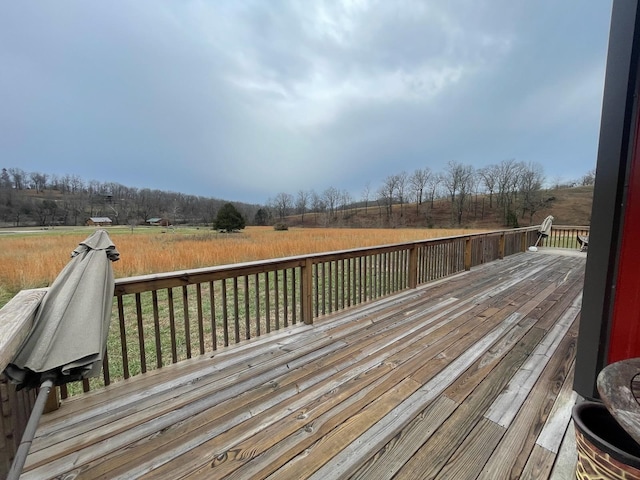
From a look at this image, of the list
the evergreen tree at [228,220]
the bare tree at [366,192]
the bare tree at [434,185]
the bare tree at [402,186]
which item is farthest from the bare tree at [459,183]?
the evergreen tree at [228,220]

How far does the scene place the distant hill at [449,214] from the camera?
102 feet

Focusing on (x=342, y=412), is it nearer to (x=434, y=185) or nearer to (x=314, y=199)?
(x=434, y=185)

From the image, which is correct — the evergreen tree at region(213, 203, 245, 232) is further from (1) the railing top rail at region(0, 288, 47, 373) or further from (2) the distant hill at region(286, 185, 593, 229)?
(1) the railing top rail at region(0, 288, 47, 373)

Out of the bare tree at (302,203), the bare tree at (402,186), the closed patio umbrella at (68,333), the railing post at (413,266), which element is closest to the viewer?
the closed patio umbrella at (68,333)

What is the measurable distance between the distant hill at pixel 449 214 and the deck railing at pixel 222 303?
95.2ft

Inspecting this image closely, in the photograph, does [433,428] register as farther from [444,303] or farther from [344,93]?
[344,93]

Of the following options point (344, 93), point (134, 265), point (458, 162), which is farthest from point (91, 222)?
point (458, 162)

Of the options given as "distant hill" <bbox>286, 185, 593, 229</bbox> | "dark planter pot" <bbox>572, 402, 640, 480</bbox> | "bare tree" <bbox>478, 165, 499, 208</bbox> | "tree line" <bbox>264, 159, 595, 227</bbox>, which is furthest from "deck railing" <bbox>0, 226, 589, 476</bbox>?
"bare tree" <bbox>478, 165, 499, 208</bbox>

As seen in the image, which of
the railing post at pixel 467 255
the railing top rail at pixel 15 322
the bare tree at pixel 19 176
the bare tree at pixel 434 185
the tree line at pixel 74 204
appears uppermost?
the bare tree at pixel 434 185

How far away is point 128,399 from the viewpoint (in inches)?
72.4

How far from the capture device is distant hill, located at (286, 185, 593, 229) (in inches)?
1227

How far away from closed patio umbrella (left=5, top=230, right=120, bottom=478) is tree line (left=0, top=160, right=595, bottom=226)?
1532 cm

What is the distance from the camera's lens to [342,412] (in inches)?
64.5

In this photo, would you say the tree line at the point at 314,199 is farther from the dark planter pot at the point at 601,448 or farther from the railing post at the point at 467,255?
the dark planter pot at the point at 601,448
